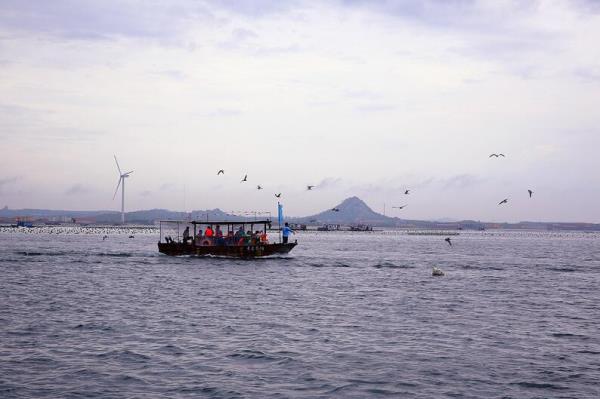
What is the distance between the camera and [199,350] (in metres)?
23.9

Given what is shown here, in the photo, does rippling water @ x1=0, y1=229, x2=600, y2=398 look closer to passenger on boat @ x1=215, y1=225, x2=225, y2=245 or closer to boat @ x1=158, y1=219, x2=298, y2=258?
boat @ x1=158, y1=219, x2=298, y2=258

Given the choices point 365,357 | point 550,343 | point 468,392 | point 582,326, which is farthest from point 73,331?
point 582,326

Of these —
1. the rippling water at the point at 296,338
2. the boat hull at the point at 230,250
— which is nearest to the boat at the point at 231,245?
the boat hull at the point at 230,250

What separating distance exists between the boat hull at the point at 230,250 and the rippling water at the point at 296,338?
18944 mm

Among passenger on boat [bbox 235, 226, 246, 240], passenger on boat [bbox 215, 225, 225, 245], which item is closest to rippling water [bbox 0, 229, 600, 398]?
passenger on boat [bbox 235, 226, 246, 240]

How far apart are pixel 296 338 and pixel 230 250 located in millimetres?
44909

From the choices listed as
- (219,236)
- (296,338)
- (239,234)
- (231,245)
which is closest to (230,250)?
(231,245)

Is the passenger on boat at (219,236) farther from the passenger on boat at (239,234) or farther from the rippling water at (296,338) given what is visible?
the rippling water at (296,338)

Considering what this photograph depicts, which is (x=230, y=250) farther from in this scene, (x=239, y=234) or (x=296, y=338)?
(x=296, y=338)

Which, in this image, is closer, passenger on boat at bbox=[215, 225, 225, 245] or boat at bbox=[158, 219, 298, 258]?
boat at bbox=[158, 219, 298, 258]

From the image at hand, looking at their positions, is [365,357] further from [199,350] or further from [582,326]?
[582,326]

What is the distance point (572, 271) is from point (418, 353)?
151 feet

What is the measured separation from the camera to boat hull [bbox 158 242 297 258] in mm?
70375

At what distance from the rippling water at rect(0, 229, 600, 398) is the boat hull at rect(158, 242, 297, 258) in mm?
18944
